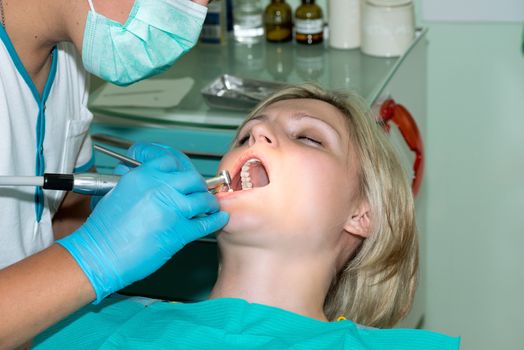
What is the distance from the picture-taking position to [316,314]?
5.72ft

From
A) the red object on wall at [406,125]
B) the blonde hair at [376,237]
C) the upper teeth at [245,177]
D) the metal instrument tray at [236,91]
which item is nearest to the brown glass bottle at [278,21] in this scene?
the metal instrument tray at [236,91]

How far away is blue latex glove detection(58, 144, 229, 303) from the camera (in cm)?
145

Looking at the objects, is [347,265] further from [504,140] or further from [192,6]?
[504,140]

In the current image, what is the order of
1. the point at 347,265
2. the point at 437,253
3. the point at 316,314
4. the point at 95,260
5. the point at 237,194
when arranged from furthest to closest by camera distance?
the point at 437,253, the point at 347,265, the point at 316,314, the point at 237,194, the point at 95,260

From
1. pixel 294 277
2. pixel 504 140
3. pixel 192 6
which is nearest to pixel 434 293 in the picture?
pixel 504 140

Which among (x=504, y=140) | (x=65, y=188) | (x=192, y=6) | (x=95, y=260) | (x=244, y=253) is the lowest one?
(x=504, y=140)

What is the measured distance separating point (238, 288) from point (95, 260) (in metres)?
0.35

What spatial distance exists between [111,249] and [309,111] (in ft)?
1.78

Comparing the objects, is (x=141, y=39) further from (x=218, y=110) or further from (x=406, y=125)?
(x=406, y=125)

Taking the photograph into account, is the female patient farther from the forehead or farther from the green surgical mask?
the green surgical mask

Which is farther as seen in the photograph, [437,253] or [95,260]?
[437,253]

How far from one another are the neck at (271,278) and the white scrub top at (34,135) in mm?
412

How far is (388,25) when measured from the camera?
2562 millimetres

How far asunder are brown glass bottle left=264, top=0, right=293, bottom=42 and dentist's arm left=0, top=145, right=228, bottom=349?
Answer: 1325mm
